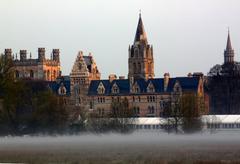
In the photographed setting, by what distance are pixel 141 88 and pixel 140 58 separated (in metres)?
11.2

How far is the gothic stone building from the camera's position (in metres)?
150

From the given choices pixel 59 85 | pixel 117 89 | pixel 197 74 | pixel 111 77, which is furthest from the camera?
pixel 59 85

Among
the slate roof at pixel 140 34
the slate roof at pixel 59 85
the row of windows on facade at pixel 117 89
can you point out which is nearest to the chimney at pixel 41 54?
the slate roof at pixel 59 85

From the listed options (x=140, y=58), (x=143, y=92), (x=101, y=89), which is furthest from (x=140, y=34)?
(x=143, y=92)

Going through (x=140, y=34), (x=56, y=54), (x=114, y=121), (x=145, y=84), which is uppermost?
(x=140, y=34)

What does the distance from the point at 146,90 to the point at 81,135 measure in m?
42.0

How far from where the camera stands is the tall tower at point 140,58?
535ft

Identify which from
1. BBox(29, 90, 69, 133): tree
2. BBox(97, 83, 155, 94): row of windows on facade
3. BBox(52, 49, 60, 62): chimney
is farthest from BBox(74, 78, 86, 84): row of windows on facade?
BBox(29, 90, 69, 133): tree

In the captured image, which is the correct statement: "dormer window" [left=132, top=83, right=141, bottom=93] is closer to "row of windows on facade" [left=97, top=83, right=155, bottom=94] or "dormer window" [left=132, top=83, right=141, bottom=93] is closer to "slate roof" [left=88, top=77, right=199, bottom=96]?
"row of windows on facade" [left=97, top=83, right=155, bottom=94]

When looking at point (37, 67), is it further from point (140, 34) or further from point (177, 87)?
point (177, 87)

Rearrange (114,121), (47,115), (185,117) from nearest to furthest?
(47,115)
(185,117)
(114,121)

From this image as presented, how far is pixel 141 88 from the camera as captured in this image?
153750 millimetres

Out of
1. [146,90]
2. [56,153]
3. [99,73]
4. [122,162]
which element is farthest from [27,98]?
[122,162]

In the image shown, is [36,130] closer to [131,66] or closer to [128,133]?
[128,133]
